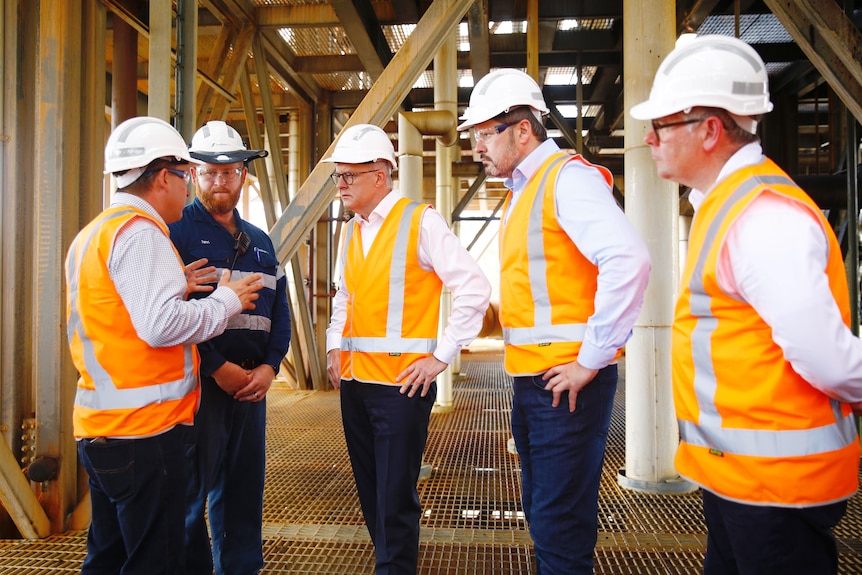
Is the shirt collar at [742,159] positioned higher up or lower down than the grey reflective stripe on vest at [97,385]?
higher up

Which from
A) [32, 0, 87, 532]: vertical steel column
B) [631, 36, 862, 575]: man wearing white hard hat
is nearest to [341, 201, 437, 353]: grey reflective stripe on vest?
[631, 36, 862, 575]: man wearing white hard hat

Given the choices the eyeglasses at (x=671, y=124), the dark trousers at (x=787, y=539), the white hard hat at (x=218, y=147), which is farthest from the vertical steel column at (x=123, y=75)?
the dark trousers at (x=787, y=539)

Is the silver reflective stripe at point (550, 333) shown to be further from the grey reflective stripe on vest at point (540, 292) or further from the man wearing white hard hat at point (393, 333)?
the man wearing white hard hat at point (393, 333)

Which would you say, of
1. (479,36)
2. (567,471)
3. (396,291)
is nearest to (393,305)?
(396,291)

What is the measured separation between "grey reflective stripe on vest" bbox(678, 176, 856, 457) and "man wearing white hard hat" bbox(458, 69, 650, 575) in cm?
42

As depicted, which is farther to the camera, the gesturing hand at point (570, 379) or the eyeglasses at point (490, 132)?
the eyeglasses at point (490, 132)

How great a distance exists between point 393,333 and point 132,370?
104 cm

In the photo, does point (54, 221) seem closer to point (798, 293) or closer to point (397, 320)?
point (397, 320)

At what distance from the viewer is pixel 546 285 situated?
219 cm

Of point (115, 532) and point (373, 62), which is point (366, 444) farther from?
Result: point (373, 62)

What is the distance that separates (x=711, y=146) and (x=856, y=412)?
29.6 inches

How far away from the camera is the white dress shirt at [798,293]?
4.55 feet

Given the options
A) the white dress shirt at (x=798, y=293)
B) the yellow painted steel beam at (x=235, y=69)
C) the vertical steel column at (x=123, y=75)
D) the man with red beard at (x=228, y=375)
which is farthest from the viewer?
the yellow painted steel beam at (x=235, y=69)

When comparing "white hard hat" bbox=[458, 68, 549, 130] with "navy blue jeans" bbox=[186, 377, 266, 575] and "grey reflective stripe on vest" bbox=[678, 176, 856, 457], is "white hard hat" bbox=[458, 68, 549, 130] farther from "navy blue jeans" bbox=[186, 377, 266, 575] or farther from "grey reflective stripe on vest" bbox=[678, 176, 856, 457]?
"navy blue jeans" bbox=[186, 377, 266, 575]
